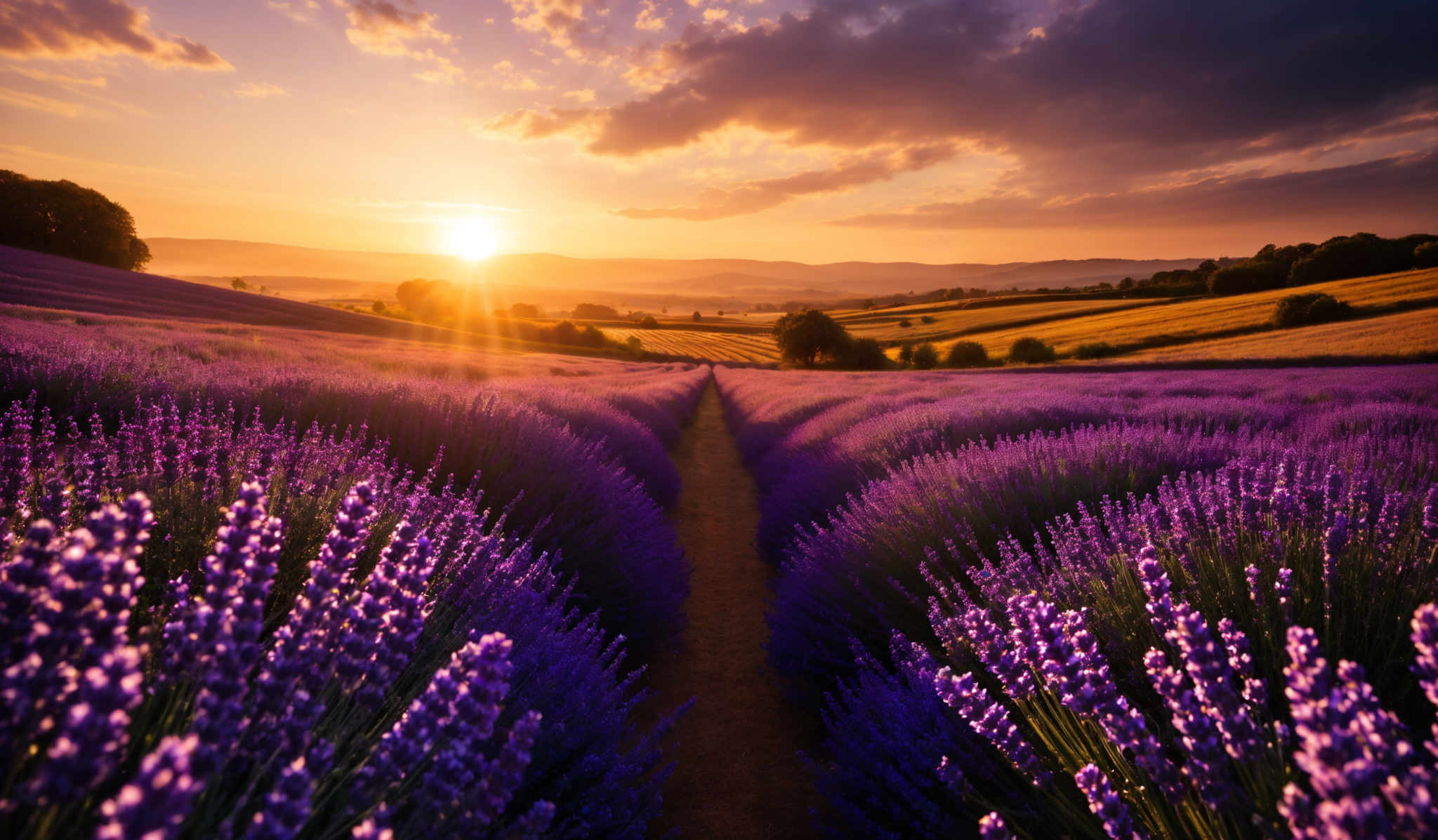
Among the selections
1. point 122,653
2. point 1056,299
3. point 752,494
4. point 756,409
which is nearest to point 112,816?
point 122,653

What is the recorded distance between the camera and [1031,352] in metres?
30.1

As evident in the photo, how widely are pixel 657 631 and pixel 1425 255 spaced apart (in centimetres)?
5485

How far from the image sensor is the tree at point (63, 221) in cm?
3048

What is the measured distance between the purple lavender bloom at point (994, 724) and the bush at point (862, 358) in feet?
123

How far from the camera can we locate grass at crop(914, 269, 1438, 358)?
86.1ft

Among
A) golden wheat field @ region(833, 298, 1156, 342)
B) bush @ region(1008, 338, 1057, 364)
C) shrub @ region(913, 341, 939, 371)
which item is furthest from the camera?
golden wheat field @ region(833, 298, 1156, 342)

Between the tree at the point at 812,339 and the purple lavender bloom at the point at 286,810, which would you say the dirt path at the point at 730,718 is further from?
the tree at the point at 812,339

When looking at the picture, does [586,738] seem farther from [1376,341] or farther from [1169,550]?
[1376,341]

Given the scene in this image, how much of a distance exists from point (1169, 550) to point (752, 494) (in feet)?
20.7

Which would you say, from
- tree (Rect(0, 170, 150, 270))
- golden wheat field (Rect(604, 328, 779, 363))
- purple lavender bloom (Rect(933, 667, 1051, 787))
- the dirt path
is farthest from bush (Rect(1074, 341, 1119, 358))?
tree (Rect(0, 170, 150, 270))

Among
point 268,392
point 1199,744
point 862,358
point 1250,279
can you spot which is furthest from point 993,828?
point 1250,279

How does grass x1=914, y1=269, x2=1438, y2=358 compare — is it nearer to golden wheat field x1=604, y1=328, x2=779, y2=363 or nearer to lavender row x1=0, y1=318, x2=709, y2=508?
golden wheat field x1=604, y1=328, x2=779, y2=363

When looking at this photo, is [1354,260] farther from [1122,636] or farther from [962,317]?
[1122,636]

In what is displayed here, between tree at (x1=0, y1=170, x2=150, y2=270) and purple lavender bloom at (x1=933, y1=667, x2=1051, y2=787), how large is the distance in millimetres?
45540
